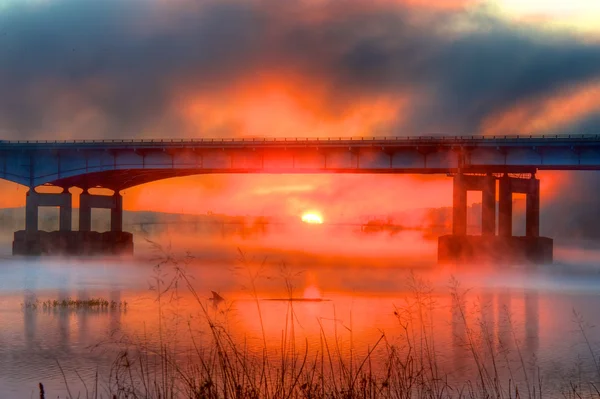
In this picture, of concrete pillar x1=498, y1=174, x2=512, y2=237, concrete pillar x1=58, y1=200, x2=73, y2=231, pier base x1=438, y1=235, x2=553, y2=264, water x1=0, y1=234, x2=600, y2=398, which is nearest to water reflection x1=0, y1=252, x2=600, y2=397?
water x1=0, y1=234, x2=600, y2=398

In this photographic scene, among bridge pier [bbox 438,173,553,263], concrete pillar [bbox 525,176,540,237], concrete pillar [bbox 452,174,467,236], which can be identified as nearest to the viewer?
bridge pier [bbox 438,173,553,263]

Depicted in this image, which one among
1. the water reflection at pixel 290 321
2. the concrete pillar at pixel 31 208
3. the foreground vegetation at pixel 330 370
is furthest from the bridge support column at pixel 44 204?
the foreground vegetation at pixel 330 370

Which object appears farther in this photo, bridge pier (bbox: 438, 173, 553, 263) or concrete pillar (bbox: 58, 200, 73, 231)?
concrete pillar (bbox: 58, 200, 73, 231)

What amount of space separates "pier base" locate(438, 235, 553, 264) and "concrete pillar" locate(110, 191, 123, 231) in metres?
46.7

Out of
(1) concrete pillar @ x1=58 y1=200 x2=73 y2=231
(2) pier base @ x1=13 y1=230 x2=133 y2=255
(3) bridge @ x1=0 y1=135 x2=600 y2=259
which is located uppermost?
(3) bridge @ x1=0 y1=135 x2=600 y2=259

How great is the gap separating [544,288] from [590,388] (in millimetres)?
36158

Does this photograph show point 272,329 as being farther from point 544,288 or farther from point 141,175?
point 141,175

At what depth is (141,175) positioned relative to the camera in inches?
4043

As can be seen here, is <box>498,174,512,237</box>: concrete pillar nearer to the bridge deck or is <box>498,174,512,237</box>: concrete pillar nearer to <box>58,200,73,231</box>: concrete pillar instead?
the bridge deck

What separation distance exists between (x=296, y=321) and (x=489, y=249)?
176 feet

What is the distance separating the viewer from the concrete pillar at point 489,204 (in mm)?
86619

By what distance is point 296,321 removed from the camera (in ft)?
106

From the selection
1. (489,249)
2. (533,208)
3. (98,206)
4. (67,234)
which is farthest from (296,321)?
(98,206)

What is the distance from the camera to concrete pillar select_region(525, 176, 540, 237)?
290ft
